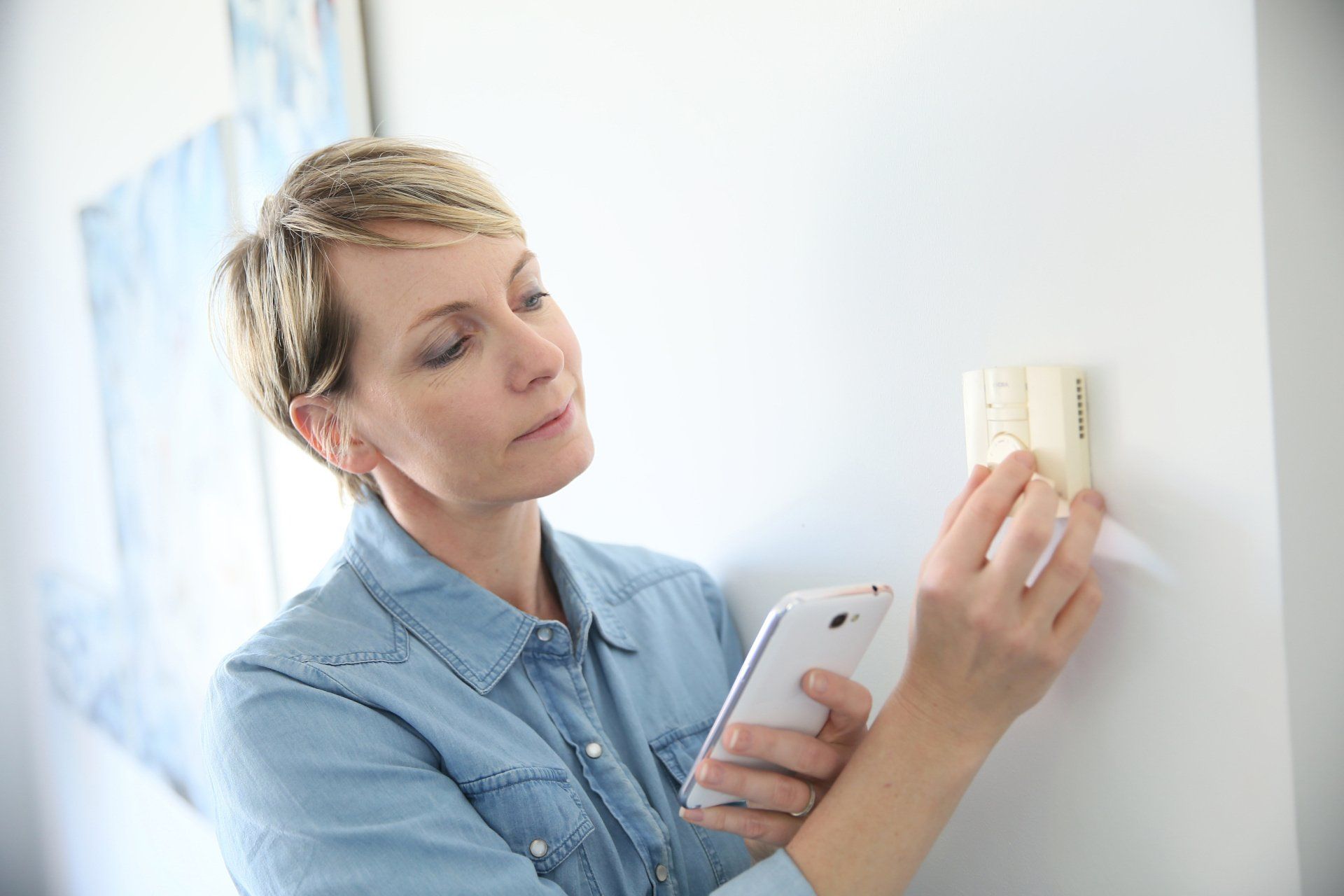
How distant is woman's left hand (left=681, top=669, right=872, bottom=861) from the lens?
741mm

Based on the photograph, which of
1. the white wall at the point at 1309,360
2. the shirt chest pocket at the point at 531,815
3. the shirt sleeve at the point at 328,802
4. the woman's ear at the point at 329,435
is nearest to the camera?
the white wall at the point at 1309,360

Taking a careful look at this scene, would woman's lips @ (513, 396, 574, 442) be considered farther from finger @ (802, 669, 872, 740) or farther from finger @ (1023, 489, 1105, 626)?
finger @ (1023, 489, 1105, 626)

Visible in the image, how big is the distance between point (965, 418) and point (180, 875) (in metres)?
2.13

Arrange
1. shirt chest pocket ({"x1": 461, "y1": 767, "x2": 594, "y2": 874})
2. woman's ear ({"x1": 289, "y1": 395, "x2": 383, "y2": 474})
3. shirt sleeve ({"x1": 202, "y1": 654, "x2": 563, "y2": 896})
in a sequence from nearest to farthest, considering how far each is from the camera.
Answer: shirt sleeve ({"x1": 202, "y1": 654, "x2": 563, "y2": 896}), shirt chest pocket ({"x1": 461, "y1": 767, "x2": 594, "y2": 874}), woman's ear ({"x1": 289, "y1": 395, "x2": 383, "y2": 474})

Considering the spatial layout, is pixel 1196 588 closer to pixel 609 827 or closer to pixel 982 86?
pixel 982 86

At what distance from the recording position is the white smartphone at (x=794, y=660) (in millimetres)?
687

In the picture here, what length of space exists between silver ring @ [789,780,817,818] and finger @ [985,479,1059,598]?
259 mm

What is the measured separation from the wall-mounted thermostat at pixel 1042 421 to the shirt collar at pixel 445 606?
1.53ft

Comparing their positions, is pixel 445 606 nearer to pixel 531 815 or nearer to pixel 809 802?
pixel 531 815

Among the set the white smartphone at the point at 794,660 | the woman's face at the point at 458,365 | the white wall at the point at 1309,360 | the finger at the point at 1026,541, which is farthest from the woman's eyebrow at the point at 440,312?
the white wall at the point at 1309,360

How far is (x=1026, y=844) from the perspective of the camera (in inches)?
30.5

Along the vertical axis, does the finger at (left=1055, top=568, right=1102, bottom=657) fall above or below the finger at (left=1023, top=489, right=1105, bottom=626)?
below

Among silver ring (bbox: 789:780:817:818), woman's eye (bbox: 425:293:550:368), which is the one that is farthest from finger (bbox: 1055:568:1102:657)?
woman's eye (bbox: 425:293:550:368)

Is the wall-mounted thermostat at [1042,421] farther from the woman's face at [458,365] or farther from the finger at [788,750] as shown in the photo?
the woman's face at [458,365]
